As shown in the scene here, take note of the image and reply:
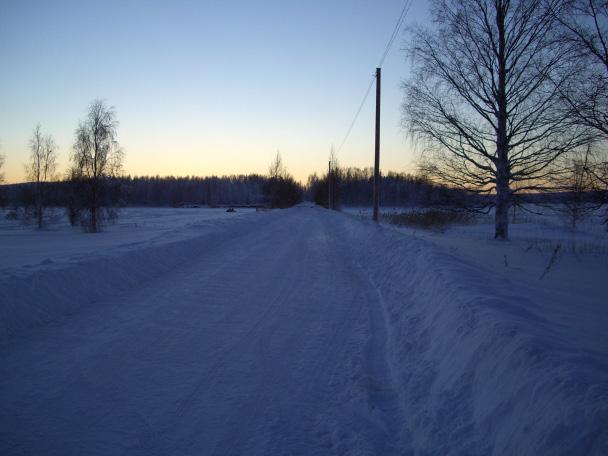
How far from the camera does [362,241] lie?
14.1 metres

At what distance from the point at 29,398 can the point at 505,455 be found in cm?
392

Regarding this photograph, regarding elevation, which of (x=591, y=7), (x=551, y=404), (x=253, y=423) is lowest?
(x=253, y=423)

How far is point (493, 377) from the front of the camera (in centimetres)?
285

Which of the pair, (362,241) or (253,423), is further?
(362,241)

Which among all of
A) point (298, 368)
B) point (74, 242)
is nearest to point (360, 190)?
point (74, 242)

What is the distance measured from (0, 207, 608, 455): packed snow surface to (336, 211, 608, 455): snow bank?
0.01 meters

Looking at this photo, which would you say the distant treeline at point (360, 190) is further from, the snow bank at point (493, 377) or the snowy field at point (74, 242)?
the snow bank at point (493, 377)

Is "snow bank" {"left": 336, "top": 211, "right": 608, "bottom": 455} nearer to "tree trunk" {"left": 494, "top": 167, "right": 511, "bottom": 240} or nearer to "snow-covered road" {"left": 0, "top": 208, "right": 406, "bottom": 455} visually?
"snow-covered road" {"left": 0, "top": 208, "right": 406, "bottom": 455}

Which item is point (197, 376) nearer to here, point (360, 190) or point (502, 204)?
point (502, 204)

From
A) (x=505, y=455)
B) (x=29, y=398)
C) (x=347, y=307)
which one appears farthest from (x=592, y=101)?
(x=29, y=398)

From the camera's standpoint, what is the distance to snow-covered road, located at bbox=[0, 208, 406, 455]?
2775 mm

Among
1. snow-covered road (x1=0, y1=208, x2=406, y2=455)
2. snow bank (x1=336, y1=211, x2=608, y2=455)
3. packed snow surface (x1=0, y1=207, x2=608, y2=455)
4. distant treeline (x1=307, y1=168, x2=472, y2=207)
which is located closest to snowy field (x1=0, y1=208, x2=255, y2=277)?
packed snow surface (x1=0, y1=207, x2=608, y2=455)

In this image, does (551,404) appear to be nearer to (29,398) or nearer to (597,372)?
(597,372)

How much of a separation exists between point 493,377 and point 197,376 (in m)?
2.78
